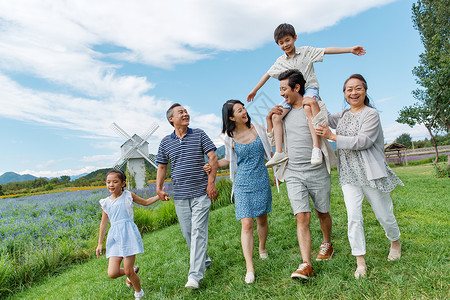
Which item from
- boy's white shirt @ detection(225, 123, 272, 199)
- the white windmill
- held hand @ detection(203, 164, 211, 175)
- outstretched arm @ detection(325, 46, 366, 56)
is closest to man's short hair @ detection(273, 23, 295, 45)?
outstretched arm @ detection(325, 46, 366, 56)

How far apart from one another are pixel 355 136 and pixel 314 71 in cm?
107

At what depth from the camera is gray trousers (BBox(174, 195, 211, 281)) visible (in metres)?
3.60

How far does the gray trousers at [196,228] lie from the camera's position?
3.60 meters

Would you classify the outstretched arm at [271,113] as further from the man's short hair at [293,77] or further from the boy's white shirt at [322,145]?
the man's short hair at [293,77]

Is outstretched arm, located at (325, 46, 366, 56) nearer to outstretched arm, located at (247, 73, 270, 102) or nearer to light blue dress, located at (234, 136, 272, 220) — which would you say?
outstretched arm, located at (247, 73, 270, 102)

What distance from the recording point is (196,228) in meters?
3.68

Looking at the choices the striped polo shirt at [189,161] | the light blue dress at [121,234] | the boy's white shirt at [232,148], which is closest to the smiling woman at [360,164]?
the boy's white shirt at [232,148]

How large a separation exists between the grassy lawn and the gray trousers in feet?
0.87

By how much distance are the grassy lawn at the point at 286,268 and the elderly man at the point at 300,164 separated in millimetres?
525

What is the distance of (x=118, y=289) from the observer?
417 centimetres

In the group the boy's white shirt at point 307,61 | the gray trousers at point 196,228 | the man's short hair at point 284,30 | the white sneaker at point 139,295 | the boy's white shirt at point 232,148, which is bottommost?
the white sneaker at point 139,295

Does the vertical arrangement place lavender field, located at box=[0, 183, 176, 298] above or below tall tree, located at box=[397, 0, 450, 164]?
below

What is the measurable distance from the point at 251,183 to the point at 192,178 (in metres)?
0.73

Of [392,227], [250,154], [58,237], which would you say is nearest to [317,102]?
[250,154]
